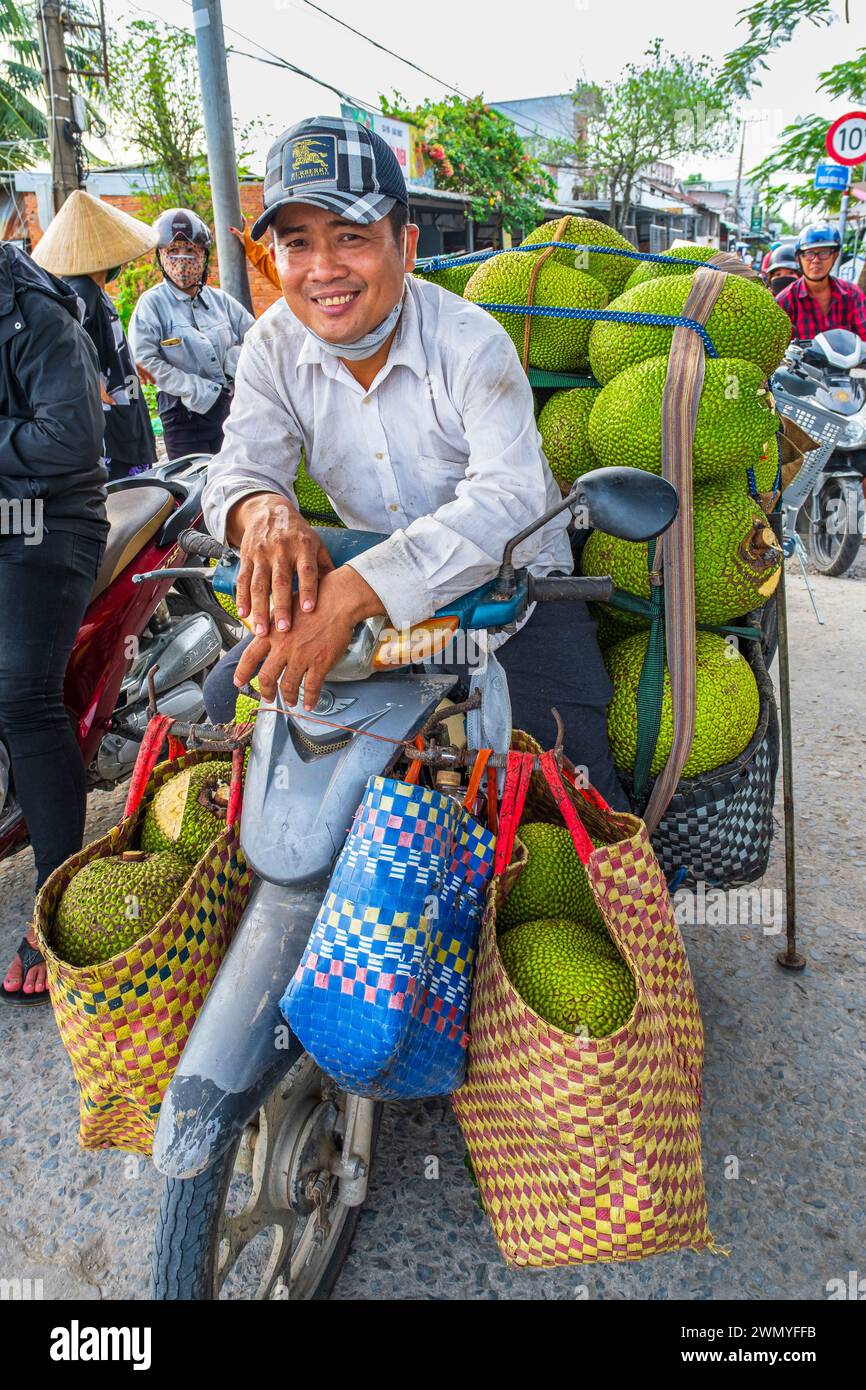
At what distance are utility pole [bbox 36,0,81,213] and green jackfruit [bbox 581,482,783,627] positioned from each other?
20.7 ft

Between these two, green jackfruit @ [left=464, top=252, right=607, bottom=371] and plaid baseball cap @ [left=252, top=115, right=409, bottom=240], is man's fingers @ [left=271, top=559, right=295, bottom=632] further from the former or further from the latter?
green jackfruit @ [left=464, top=252, right=607, bottom=371]

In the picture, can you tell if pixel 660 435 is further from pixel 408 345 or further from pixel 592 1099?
pixel 592 1099

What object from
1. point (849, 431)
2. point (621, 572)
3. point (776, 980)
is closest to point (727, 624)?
point (621, 572)

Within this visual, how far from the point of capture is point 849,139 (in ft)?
20.6

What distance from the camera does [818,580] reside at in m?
5.66

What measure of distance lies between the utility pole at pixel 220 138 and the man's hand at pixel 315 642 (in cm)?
561

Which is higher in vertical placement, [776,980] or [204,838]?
[204,838]

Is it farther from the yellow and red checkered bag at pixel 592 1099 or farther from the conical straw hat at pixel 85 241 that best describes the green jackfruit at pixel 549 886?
the conical straw hat at pixel 85 241

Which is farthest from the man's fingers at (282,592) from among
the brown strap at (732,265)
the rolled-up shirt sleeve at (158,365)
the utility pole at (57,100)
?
the utility pole at (57,100)

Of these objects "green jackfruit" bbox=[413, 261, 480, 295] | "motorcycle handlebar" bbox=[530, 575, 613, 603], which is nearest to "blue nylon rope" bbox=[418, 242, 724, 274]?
"green jackfruit" bbox=[413, 261, 480, 295]

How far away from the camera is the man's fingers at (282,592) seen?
1.21 m
